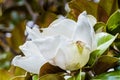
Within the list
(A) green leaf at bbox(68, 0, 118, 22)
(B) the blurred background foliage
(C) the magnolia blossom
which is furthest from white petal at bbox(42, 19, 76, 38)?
(B) the blurred background foliage

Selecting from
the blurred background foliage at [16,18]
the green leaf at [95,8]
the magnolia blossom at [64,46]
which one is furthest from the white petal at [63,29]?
the blurred background foliage at [16,18]

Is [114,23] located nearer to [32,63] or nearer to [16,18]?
[32,63]

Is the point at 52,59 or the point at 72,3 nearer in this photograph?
the point at 52,59

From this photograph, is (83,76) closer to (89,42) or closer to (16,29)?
(89,42)

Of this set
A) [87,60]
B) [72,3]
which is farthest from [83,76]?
[72,3]

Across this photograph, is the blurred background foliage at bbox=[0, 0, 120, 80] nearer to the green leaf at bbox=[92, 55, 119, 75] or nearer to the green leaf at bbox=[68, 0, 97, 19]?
the green leaf at bbox=[68, 0, 97, 19]

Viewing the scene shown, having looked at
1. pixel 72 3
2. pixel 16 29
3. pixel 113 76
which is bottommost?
pixel 113 76

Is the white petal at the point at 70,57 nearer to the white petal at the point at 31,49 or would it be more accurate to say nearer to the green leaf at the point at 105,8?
the white petal at the point at 31,49
